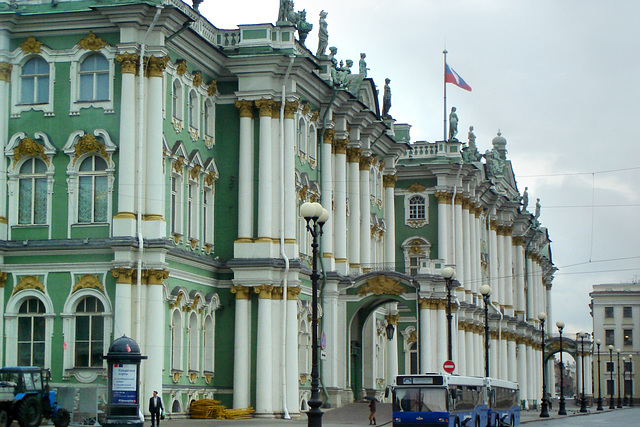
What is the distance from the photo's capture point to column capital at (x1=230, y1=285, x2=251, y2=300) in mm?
53062

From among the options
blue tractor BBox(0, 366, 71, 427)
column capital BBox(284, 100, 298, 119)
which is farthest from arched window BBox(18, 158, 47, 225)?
column capital BBox(284, 100, 298, 119)

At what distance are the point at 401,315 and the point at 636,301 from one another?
9965 centimetres

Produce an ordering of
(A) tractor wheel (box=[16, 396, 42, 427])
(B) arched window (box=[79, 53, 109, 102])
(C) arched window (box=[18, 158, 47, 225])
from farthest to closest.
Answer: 1. (C) arched window (box=[18, 158, 47, 225])
2. (B) arched window (box=[79, 53, 109, 102])
3. (A) tractor wheel (box=[16, 396, 42, 427])

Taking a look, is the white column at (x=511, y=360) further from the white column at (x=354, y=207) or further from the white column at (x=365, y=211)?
the white column at (x=354, y=207)

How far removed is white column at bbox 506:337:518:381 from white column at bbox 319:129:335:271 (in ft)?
117

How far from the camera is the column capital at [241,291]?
53.1m

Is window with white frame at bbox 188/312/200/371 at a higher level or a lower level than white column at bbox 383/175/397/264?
lower

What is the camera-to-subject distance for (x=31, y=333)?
4681 centimetres

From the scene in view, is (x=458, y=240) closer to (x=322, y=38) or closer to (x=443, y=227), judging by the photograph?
(x=443, y=227)

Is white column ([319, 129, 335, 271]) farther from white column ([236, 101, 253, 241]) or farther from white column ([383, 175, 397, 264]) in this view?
white column ([383, 175, 397, 264])

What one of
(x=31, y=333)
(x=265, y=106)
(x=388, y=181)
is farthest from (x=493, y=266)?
(x=31, y=333)

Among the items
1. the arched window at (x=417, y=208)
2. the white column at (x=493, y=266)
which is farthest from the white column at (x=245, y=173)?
the white column at (x=493, y=266)

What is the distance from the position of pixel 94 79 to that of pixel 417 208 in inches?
1467

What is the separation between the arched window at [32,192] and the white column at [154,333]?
5.01 metres
